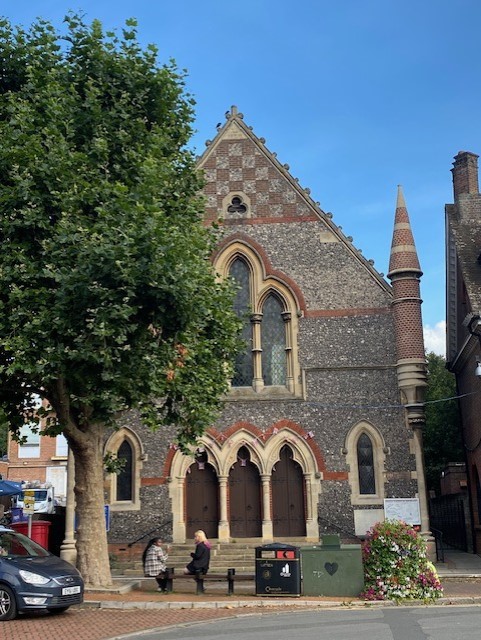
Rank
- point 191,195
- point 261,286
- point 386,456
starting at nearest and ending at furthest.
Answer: point 191,195 < point 386,456 < point 261,286

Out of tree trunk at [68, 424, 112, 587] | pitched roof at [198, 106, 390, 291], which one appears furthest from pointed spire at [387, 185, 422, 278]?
tree trunk at [68, 424, 112, 587]

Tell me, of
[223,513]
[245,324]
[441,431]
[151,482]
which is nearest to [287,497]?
[223,513]

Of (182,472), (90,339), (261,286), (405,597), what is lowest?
(405,597)

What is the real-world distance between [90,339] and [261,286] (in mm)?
10049

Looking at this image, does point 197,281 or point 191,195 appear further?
point 191,195

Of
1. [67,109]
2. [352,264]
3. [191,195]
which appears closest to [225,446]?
[352,264]

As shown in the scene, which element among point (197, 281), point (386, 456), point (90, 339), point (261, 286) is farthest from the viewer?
point (261, 286)

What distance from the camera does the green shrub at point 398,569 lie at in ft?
47.4

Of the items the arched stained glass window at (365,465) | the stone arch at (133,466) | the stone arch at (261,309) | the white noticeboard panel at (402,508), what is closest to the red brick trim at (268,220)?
the stone arch at (261,309)

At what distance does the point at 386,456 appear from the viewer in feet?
71.9

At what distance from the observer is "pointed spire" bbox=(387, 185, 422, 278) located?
2278cm

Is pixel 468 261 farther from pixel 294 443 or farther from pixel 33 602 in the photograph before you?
pixel 33 602

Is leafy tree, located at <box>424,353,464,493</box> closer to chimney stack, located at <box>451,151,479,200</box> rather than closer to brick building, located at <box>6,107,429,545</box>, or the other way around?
chimney stack, located at <box>451,151,479,200</box>

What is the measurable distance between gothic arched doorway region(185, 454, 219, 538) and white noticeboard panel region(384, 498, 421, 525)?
4893 millimetres
